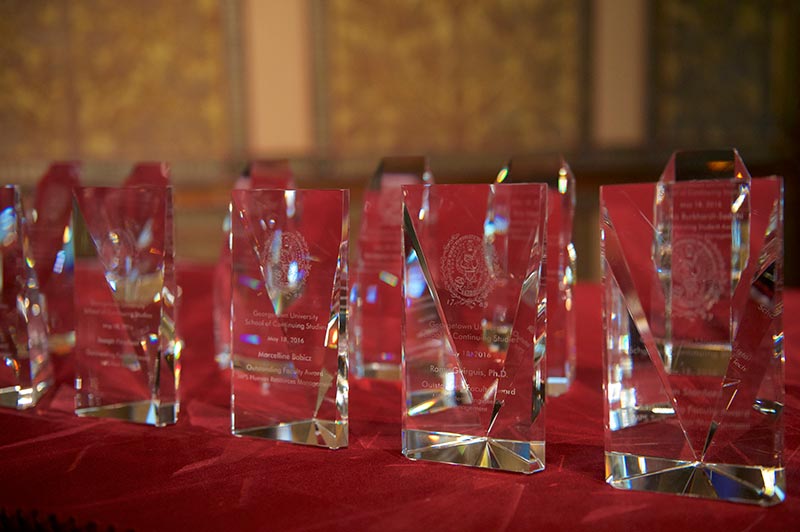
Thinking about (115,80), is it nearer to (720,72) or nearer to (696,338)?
(720,72)

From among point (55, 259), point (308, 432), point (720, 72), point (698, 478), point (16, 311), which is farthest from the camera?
point (720, 72)

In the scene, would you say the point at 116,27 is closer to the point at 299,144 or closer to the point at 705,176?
the point at 299,144

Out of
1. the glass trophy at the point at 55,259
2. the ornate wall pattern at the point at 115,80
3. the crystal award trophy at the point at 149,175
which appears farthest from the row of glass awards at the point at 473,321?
the ornate wall pattern at the point at 115,80

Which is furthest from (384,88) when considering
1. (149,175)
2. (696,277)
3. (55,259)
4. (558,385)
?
(696,277)

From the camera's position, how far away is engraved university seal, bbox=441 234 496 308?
656mm

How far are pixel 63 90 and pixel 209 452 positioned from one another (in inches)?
149

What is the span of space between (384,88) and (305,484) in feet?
11.5

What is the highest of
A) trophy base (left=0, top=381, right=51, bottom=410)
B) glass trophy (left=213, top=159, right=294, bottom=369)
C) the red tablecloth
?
glass trophy (left=213, top=159, right=294, bottom=369)

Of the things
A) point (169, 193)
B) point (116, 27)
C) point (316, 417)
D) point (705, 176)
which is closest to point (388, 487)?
point (316, 417)

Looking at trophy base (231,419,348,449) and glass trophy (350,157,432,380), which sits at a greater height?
glass trophy (350,157,432,380)

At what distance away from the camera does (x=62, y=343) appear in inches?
40.4

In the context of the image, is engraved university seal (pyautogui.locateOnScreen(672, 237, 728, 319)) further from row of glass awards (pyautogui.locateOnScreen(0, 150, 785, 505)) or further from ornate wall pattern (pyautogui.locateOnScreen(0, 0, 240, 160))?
ornate wall pattern (pyautogui.locateOnScreen(0, 0, 240, 160))

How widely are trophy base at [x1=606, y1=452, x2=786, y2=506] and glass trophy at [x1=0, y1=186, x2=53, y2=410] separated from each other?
25.4 inches

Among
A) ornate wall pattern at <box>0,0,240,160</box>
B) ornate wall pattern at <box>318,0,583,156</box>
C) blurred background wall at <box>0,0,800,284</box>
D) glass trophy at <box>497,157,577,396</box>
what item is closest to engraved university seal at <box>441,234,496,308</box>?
glass trophy at <box>497,157,577,396</box>
